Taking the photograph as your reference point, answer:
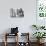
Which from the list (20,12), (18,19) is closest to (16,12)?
(20,12)

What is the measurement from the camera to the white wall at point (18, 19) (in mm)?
6047

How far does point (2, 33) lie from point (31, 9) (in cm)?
145

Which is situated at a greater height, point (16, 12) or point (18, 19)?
point (16, 12)

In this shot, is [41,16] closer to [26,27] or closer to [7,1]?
[26,27]

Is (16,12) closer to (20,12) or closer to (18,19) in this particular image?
(20,12)

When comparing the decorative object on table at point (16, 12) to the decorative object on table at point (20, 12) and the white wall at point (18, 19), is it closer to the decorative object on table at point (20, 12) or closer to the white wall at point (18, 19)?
the decorative object on table at point (20, 12)

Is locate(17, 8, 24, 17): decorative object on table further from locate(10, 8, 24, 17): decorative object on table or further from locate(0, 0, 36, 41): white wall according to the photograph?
locate(0, 0, 36, 41): white wall

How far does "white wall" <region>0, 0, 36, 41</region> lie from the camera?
6047mm

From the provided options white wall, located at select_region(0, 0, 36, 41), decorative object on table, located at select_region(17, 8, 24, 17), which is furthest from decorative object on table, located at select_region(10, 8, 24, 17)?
white wall, located at select_region(0, 0, 36, 41)

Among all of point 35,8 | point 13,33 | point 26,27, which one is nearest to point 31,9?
point 35,8

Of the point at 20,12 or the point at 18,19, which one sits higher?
the point at 20,12

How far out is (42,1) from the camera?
19.9 feet

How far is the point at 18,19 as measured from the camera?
A: 610 cm

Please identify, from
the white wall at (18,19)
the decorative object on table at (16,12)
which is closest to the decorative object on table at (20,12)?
the decorative object on table at (16,12)
